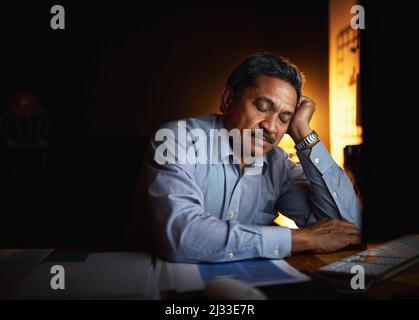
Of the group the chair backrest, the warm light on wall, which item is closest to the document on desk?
the chair backrest

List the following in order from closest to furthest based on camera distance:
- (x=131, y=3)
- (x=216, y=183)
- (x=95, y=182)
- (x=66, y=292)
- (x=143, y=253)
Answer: (x=66, y=292) < (x=143, y=253) < (x=216, y=183) < (x=95, y=182) < (x=131, y=3)

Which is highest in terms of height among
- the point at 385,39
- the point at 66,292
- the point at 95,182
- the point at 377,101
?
the point at 385,39

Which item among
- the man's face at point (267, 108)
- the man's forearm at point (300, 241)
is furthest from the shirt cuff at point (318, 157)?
the man's forearm at point (300, 241)

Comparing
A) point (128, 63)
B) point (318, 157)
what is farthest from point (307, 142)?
point (128, 63)

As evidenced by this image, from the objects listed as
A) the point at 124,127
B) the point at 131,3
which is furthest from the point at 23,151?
the point at 131,3

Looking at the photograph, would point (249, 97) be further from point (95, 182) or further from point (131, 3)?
point (131, 3)

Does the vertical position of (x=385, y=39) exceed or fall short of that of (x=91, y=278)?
it exceeds it

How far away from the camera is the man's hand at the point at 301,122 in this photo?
158cm

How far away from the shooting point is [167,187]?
48.0 inches

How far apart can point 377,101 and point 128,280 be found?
105 cm

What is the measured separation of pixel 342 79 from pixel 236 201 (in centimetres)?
184

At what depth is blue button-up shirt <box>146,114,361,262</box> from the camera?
1108mm

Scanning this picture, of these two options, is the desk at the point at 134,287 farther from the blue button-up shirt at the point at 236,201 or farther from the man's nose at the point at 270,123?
the man's nose at the point at 270,123

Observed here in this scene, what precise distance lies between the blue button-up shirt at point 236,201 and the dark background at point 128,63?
78.7 inches
